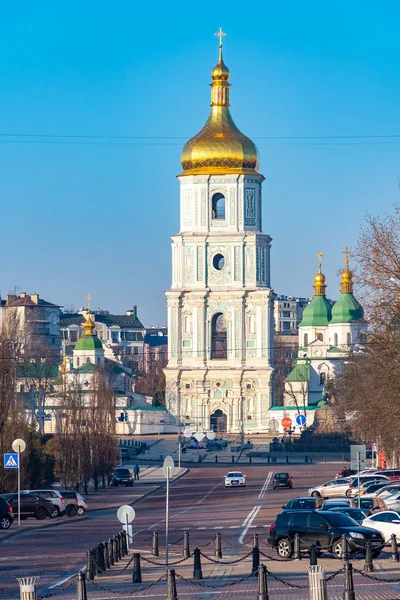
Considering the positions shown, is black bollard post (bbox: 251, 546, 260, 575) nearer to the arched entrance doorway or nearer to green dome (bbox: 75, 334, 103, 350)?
the arched entrance doorway

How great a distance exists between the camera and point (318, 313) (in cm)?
14012

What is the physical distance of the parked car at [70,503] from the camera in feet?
151

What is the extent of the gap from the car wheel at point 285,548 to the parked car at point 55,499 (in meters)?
14.4

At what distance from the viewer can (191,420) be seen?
110562mm

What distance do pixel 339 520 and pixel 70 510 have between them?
15628 mm

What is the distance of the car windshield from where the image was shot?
31484 millimetres

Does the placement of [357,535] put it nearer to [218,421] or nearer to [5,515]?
[5,515]

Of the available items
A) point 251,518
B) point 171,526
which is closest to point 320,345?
point 251,518

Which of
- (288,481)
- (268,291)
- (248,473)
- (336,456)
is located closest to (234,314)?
(268,291)

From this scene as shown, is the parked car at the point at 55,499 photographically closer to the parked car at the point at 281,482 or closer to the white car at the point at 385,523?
the white car at the point at 385,523

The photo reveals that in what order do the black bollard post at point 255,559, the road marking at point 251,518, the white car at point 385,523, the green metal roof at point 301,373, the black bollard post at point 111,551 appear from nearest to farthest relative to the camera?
the black bollard post at point 255,559
the black bollard post at point 111,551
the white car at point 385,523
the road marking at point 251,518
the green metal roof at point 301,373

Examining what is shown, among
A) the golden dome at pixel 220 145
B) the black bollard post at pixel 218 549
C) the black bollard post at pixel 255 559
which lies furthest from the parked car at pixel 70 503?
the golden dome at pixel 220 145

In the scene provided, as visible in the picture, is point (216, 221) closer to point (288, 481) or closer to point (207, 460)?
point (207, 460)

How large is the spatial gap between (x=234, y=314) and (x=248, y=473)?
35.1m
